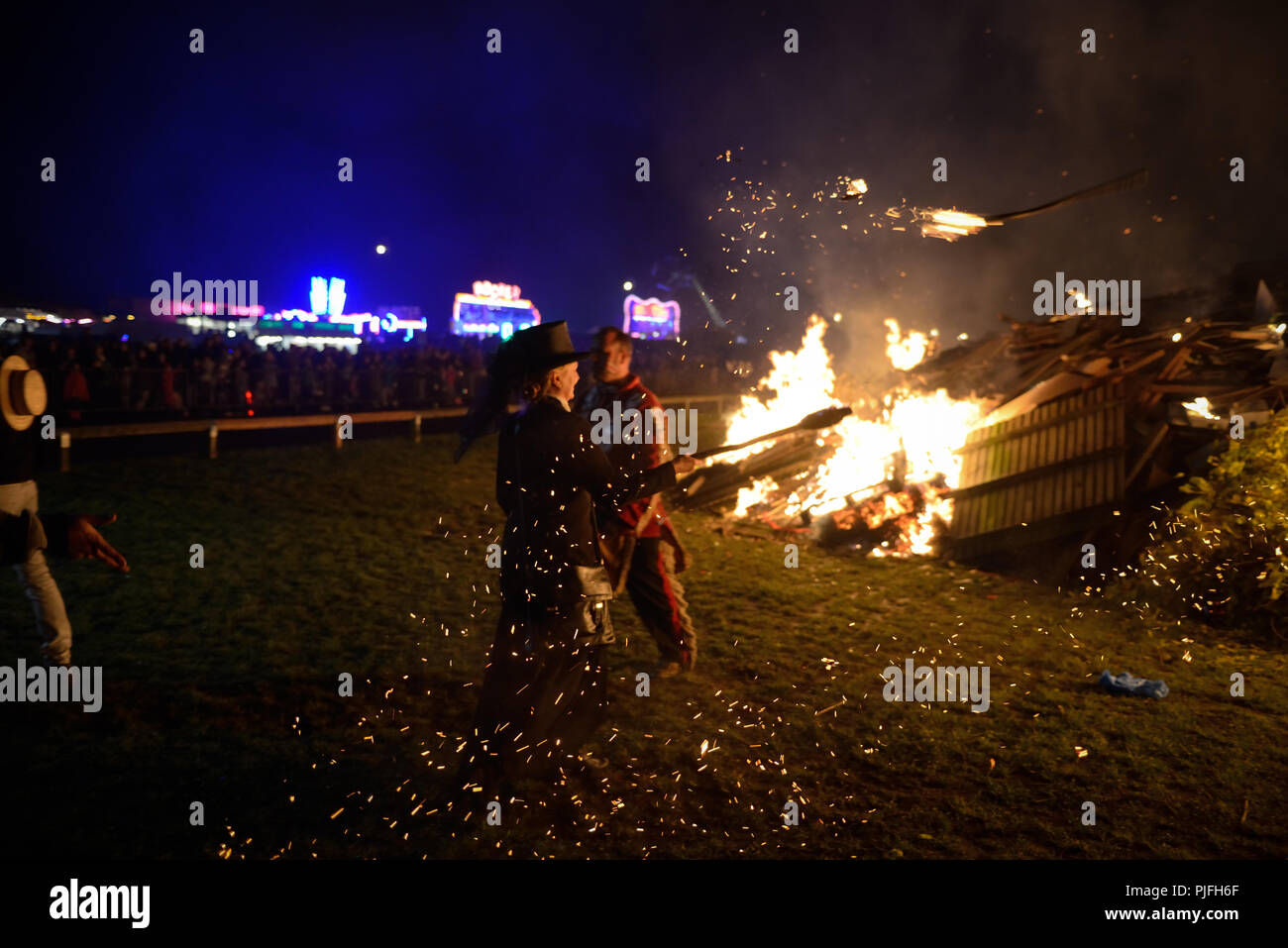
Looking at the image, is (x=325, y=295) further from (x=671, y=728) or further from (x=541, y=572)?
(x=541, y=572)

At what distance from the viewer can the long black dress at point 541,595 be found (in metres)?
4.10

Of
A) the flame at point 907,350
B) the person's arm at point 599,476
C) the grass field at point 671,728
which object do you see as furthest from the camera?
the flame at point 907,350

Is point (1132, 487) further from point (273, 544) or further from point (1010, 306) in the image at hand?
point (1010, 306)

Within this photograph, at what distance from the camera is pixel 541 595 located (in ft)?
13.6

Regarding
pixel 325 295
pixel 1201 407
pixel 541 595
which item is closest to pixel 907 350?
pixel 1201 407

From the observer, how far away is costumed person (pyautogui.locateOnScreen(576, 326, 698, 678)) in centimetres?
534

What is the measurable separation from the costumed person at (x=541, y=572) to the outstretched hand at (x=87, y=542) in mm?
1885

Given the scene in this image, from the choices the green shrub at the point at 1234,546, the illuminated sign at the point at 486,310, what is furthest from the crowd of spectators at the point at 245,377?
the illuminated sign at the point at 486,310

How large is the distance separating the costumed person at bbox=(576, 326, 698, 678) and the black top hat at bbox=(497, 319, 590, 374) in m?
1.24

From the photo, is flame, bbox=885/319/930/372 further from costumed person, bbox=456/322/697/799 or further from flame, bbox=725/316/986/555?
costumed person, bbox=456/322/697/799

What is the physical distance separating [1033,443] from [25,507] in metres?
9.41

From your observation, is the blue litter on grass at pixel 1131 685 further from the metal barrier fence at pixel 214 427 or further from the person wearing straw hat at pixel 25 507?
the metal barrier fence at pixel 214 427

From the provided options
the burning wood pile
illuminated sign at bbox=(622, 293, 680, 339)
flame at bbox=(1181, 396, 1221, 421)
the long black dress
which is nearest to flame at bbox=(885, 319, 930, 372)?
the burning wood pile

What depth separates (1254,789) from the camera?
169 inches
